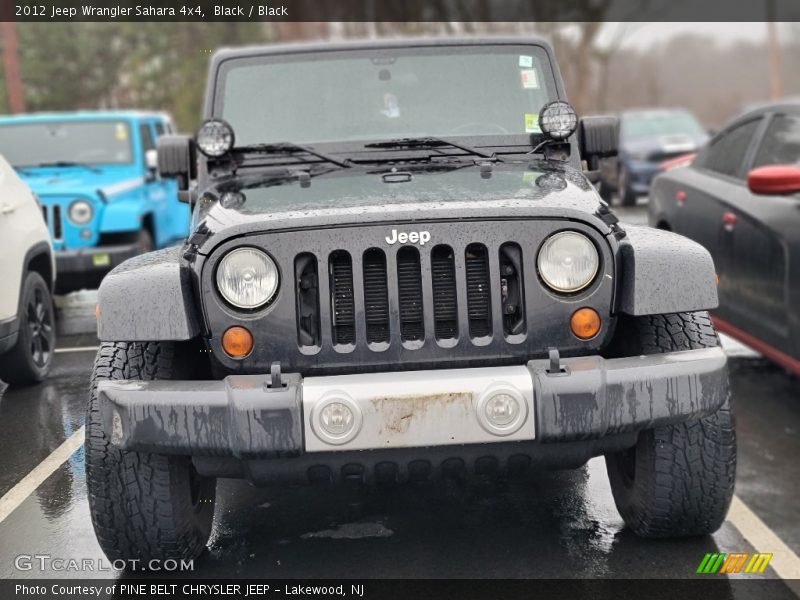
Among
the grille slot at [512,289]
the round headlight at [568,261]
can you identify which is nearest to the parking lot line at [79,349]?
the grille slot at [512,289]

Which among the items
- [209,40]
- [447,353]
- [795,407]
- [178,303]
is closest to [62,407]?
[178,303]

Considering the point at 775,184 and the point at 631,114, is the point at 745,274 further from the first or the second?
the point at 631,114

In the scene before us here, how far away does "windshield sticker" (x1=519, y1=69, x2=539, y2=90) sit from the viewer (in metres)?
4.53

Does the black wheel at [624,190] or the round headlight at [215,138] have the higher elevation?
the round headlight at [215,138]

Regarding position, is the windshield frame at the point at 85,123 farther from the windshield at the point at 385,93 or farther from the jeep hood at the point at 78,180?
the windshield at the point at 385,93

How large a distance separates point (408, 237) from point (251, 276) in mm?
504

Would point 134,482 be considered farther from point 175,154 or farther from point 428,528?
point 175,154

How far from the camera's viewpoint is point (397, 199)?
3.41m

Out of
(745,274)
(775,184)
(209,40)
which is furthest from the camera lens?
(209,40)

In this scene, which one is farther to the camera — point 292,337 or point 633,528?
point 633,528

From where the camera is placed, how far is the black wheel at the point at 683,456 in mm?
3344

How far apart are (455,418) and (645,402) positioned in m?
0.57

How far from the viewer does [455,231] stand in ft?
10.5

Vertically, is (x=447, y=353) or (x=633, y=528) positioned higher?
(x=447, y=353)
